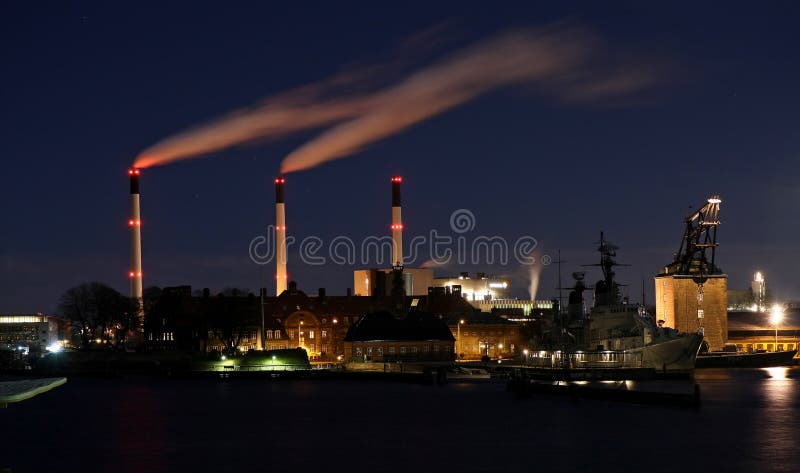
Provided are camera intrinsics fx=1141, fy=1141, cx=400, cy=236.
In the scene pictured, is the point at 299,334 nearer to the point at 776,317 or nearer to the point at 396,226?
the point at 396,226

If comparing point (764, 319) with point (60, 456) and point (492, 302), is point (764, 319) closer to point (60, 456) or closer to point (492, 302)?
point (492, 302)

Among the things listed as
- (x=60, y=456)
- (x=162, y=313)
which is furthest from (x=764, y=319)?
(x=60, y=456)

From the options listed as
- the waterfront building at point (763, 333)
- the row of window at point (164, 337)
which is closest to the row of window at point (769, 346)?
the waterfront building at point (763, 333)

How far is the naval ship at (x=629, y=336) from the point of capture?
96.3 metres

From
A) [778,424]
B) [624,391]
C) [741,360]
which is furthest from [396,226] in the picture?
[778,424]

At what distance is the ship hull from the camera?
95812 millimetres

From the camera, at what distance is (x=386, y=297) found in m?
151

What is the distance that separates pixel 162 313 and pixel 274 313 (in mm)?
16702

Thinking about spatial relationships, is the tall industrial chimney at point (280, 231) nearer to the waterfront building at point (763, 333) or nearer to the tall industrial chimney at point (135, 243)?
the tall industrial chimney at point (135, 243)

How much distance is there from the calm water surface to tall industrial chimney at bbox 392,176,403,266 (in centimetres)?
5900

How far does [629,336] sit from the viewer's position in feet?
322

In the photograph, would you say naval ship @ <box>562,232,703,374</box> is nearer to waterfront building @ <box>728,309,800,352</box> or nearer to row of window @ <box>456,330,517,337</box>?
row of window @ <box>456,330,517,337</box>

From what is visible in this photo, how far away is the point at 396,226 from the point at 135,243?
33.9m

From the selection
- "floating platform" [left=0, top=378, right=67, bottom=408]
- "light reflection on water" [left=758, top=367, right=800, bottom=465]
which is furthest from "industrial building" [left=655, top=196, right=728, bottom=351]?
"floating platform" [left=0, top=378, right=67, bottom=408]
